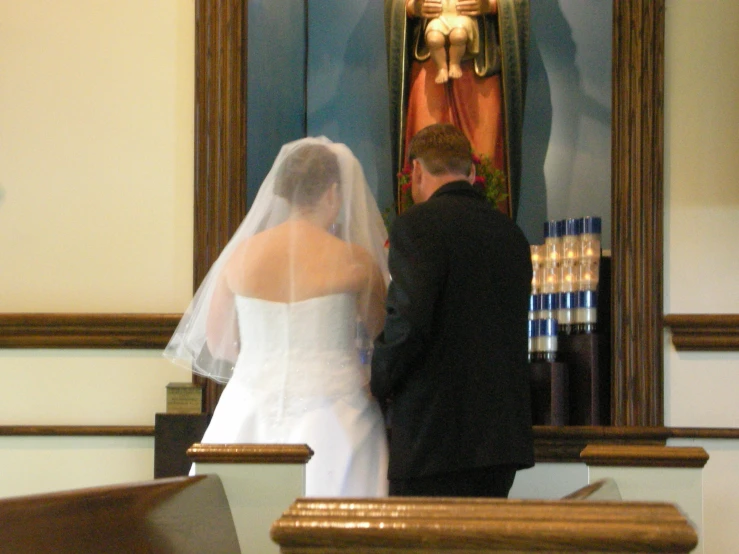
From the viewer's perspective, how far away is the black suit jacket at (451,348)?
2.73m

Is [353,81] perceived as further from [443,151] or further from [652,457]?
[652,457]

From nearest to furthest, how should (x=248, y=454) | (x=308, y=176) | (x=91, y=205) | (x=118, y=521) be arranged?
(x=118, y=521)
(x=248, y=454)
(x=308, y=176)
(x=91, y=205)

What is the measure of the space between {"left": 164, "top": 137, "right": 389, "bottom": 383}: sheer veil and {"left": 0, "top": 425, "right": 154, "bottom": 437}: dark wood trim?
68cm

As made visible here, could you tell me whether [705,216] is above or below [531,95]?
below

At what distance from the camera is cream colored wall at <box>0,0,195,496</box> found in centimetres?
407

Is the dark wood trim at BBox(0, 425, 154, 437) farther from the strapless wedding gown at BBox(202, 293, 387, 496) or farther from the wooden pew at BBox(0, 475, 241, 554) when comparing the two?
the wooden pew at BBox(0, 475, 241, 554)

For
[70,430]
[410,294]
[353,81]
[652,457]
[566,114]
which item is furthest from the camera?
[353,81]

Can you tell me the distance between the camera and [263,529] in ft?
6.96

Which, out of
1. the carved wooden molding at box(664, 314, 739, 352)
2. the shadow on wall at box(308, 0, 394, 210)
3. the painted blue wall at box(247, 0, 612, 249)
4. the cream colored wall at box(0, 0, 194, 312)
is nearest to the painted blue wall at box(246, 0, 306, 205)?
the painted blue wall at box(247, 0, 612, 249)

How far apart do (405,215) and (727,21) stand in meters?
1.92

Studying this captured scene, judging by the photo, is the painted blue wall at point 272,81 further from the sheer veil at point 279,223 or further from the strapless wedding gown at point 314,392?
the strapless wedding gown at point 314,392

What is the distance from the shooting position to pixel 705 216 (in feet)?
12.9

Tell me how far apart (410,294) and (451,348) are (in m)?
0.18

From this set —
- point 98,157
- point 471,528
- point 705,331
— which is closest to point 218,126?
point 98,157
